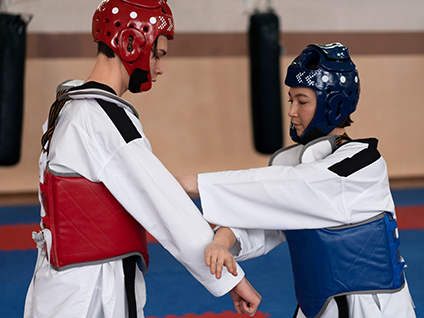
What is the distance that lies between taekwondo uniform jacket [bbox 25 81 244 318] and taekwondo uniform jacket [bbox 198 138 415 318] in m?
0.19

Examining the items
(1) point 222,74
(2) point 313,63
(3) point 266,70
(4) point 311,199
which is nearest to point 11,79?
(1) point 222,74

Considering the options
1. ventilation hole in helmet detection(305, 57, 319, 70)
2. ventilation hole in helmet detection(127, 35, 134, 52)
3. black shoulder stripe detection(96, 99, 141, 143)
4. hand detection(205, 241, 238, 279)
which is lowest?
hand detection(205, 241, 238, 279)

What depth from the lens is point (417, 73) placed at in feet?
29.3

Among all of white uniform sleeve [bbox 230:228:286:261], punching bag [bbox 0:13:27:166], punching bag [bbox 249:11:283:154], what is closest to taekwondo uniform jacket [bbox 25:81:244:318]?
white uniform sleeve [bbox 230:228:286:261]

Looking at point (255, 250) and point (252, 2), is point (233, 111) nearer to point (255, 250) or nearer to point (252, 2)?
point (252, 2)

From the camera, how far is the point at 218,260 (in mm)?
1573

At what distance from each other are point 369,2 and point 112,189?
853cm

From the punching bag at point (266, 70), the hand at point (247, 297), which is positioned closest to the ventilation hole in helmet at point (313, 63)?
the hand at point (247, 297)

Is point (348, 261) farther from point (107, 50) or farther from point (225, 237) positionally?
point (107, 50)

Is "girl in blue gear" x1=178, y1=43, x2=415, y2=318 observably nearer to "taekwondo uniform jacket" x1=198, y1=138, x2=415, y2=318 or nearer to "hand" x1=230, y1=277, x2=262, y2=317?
"taekwondo uniform jacket" x1=198, y1=138, x2=415, y2=318

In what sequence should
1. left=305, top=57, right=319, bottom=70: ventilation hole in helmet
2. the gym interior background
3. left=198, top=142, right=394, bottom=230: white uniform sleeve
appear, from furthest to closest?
the gym interior background → left=305, top=57, right=319, bottom=70: ventilation hole in helmet → left=198, top=142, right=394, bottom=230: white uniform sleeve

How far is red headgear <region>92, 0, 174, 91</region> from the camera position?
178 centimetres

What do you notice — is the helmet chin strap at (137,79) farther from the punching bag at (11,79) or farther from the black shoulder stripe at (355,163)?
the punching bag at (11,79)

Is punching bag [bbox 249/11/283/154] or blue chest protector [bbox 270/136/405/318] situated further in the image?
punching bag [bbox 249/11/283/154]
